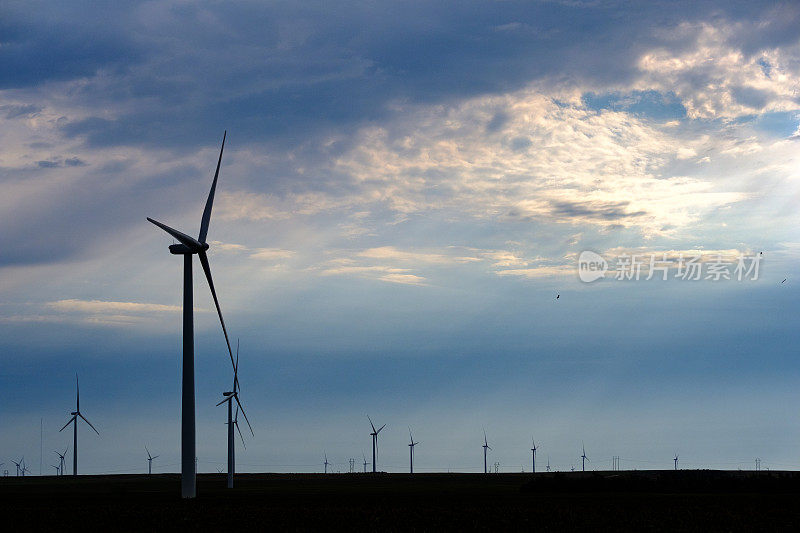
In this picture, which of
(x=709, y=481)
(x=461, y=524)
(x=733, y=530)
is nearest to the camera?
(x=733, y=530)

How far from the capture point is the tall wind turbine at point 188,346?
7944 cm

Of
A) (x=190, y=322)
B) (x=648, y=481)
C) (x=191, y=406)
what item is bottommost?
(x=648, y=481)

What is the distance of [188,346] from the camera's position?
8056 centimetres

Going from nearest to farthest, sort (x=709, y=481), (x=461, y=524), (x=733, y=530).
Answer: (x=733, y=530) < (x=461, y=524) < (x=709, y=481)

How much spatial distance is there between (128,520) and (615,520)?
106 feet

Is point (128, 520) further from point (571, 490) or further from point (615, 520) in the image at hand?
point (571, 490)

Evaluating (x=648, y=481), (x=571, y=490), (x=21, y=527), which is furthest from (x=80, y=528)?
(x=648, y=481)

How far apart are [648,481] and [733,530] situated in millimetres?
72984

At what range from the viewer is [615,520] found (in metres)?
59.2

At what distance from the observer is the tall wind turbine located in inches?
3127

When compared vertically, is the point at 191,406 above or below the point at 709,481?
above

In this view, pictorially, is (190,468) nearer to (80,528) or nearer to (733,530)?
(80,528)

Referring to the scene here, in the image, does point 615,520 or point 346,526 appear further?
point 615,520

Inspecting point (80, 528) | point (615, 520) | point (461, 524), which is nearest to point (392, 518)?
point (461, 524)
